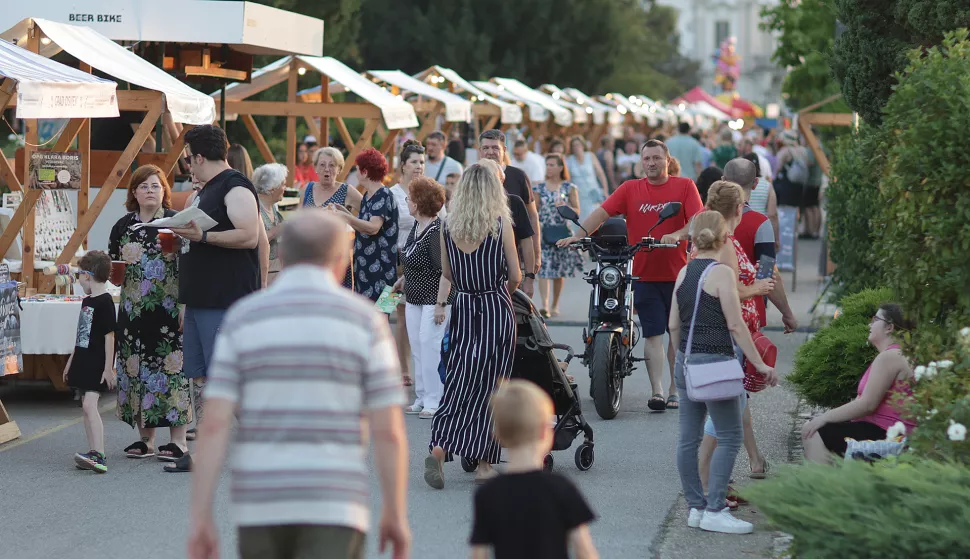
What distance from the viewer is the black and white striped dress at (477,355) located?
293 inches

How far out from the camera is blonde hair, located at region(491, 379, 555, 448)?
4.02 metres

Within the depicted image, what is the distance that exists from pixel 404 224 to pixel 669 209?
2406 mm

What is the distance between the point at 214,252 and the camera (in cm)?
769

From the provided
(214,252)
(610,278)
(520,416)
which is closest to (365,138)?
(610,278)

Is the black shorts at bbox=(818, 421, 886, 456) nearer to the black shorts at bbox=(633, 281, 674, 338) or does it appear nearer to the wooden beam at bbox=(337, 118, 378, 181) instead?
the black shorts at bbox=(633, 281, 674, 338)

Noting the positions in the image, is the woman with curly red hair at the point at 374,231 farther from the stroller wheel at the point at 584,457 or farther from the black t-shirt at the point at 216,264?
the stroller wheel at the point at 584,457

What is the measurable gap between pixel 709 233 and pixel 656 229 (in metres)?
3.71

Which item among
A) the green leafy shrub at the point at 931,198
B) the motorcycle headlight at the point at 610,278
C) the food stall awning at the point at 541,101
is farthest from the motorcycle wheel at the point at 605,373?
the food stall awning at the point at 541,101

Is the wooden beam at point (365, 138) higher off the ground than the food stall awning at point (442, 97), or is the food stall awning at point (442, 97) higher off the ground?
the food stall awning at point (442, 97)

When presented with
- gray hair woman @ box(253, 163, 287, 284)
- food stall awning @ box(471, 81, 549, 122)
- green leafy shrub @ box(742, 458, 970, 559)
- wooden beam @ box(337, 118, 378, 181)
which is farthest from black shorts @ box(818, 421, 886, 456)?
food stall awning @ box(471, 81, 549, 122)

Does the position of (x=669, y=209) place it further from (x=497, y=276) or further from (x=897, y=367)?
(x=897, y=367)

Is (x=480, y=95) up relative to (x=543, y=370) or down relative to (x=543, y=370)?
up

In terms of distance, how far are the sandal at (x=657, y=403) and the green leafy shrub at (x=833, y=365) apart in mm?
1250

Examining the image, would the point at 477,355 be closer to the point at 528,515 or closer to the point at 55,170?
the point at 528,515
